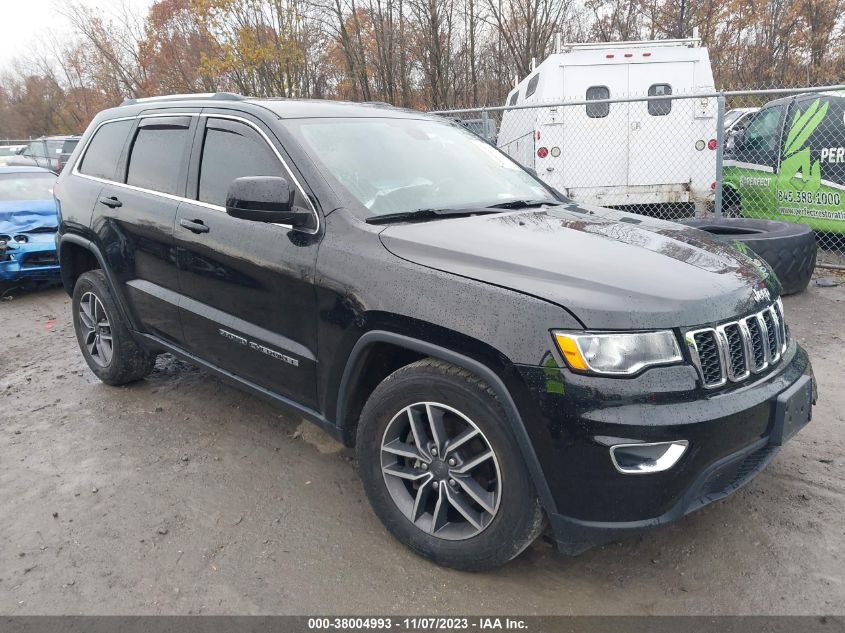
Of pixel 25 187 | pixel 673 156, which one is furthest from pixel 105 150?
pixel 673 156

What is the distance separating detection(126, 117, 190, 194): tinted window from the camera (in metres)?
3.58

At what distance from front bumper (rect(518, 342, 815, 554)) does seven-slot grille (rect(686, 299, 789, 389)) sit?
64mm

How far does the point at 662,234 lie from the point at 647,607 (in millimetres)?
1575

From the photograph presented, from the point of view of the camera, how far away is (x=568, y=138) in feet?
28.2

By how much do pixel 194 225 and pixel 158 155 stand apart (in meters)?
0.75

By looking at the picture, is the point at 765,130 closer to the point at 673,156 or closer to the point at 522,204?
the point at 673,156

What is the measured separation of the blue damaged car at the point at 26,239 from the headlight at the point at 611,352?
7021 mm

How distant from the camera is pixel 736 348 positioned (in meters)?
2.24

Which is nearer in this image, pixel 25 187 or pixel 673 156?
pixel 673 156

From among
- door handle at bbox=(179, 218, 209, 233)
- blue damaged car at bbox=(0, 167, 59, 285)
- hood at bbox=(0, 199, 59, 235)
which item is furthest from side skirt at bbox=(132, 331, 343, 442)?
hood at bbox=(0, 199, 59, 235)

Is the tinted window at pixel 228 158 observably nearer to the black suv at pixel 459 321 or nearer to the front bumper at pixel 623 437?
the black suv at pixel 459 321

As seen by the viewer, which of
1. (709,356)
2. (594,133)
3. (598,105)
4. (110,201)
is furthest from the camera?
Answer: (598,105)

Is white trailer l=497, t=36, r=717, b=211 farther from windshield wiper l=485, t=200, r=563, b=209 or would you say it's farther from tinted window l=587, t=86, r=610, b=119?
windshield wiper l=485, t=200, r=563, b=209

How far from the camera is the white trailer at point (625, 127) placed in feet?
27.6
